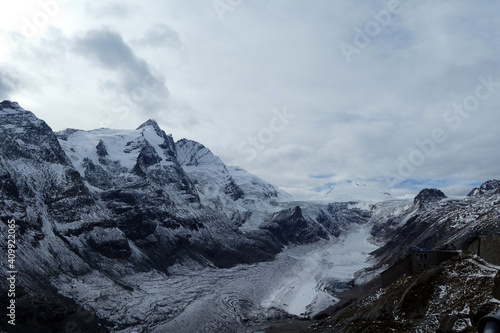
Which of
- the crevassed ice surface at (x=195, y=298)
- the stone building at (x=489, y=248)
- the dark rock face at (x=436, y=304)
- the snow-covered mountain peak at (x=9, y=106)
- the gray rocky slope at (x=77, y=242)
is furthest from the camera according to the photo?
the snow-covered mountain peak at (x=9, y=106)

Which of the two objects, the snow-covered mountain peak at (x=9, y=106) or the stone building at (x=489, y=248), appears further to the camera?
the snow-covered mountain peak at (x=9, y=106)

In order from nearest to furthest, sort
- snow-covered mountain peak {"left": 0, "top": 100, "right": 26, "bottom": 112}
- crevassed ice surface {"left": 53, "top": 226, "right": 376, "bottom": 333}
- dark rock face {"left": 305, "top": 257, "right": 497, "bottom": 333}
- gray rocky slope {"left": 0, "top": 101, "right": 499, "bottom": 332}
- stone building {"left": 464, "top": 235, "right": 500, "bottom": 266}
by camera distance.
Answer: dark rock face {"left": 305, "top": 257, "right": 497, "bottom": 333} < stone building {"left": 464, "top": 235, "right": 500, "bottom": 266} < gray rocky slope {"left": 0, "top": 101, "right": 499, "bottom": 332} < crevassed ice surface {"left": 53, "top": 226, "right": 376, "bottom": 333} < snow-covered mountain peak {"left": 0, "top": 100, "right": 26, "bottom": 112}

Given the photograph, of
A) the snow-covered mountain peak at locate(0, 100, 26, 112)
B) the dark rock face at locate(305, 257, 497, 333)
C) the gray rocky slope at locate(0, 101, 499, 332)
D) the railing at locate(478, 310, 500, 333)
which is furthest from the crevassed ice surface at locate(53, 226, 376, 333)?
the snow-covered mountain peak at locate(0, 100, 26, 112)

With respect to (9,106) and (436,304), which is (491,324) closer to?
(436,304)

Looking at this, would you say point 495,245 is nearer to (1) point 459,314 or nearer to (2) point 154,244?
(1) point 459,314

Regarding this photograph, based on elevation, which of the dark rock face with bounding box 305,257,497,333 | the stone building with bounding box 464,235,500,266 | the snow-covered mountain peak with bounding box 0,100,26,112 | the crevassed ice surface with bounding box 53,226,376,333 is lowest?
the crevassed ice surface with bounding box 53,226,376,333

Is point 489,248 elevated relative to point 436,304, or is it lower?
elevated

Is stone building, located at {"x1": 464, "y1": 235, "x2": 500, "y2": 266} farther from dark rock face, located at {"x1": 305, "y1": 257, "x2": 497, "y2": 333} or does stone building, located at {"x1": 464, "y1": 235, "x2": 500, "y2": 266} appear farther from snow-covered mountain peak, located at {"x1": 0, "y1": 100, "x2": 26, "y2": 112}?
snow-covered mountain peak, located at {"x1": 0, "y1": 100, "x2": 26, "y2": 112}

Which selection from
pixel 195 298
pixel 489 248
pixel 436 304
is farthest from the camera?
pixel 195 298

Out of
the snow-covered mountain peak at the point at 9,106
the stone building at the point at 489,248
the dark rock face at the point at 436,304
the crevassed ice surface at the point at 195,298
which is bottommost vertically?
the crevassed ice surface at the point at 195,298

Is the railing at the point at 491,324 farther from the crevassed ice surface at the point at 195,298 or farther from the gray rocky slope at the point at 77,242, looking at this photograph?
the gray rocky slope at the point at 77,242

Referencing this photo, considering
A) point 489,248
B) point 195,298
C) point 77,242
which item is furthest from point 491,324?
point 77,242

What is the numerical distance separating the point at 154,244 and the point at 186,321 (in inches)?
3371

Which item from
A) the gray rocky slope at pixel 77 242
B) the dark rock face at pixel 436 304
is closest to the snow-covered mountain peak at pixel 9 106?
the gray rocky slope at pixel 77 242
